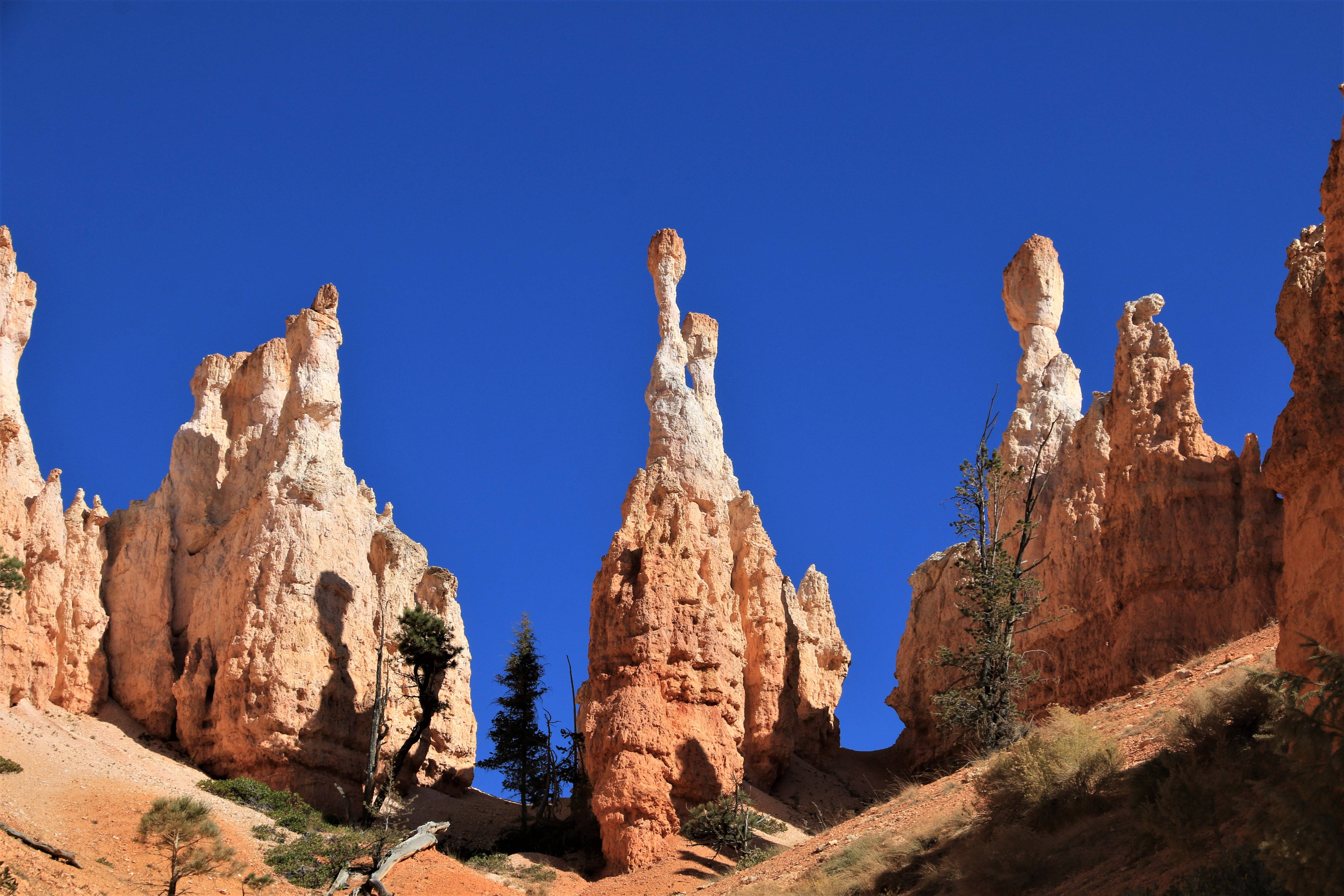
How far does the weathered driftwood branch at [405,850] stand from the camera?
86.6 feet

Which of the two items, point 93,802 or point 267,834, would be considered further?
point 267,834

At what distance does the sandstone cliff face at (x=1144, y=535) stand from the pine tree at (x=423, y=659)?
576 inches

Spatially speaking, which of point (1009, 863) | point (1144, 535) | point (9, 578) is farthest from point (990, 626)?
point (9, 578)

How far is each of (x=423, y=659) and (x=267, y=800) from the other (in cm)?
561

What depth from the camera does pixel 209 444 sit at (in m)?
43.5

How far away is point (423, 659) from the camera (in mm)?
36938

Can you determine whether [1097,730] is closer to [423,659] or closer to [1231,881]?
[1231,881]

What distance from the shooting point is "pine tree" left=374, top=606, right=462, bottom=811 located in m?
36.5

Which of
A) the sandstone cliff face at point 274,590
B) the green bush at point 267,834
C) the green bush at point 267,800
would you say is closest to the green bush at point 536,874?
the green bush at point 267,834

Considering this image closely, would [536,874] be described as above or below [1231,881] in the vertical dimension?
above

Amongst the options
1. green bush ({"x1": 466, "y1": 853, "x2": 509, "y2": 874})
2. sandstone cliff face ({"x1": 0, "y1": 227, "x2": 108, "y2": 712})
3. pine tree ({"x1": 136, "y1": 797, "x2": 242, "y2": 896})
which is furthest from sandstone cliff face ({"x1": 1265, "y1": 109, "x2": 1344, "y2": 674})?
sandstone cliff face ({"x1": 0, "y1": 227, "x2": 108, "y2": 712})

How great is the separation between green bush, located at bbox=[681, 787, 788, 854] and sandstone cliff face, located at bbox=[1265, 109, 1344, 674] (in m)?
16.9

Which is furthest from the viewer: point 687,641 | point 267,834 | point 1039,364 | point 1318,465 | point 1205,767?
point 1039,364

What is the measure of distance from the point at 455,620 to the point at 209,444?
10150mm
